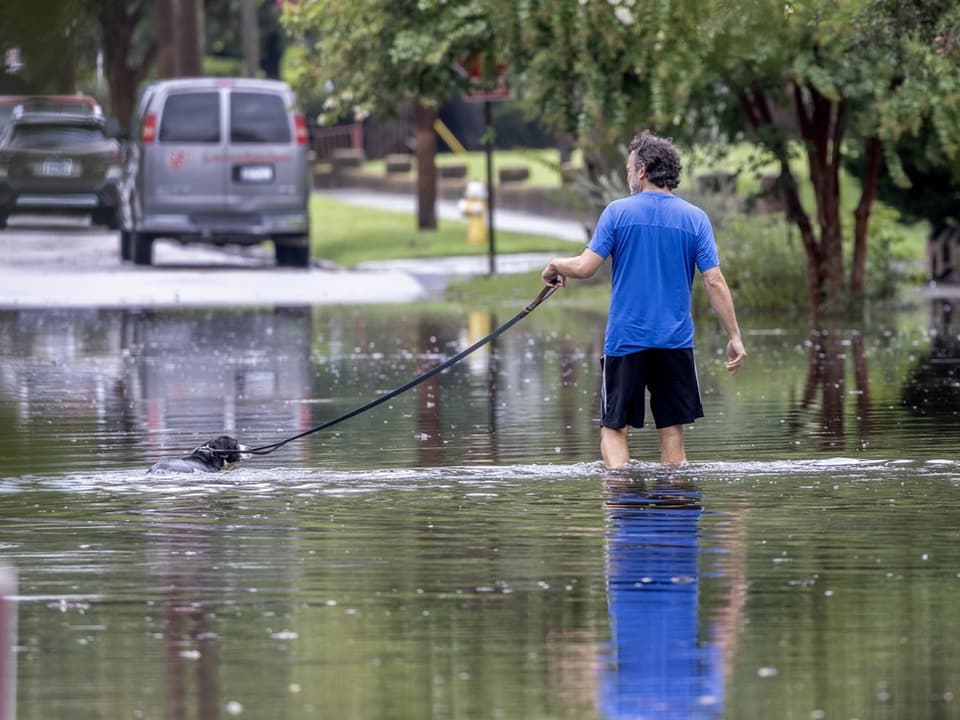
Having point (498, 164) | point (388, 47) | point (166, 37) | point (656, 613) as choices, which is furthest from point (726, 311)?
point (498, 164)

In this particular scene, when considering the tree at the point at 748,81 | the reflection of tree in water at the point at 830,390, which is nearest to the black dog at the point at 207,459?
the reflection of tree in water at the point at 830,390

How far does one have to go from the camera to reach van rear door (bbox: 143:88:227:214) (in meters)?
31.6

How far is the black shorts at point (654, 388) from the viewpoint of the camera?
1170 cm

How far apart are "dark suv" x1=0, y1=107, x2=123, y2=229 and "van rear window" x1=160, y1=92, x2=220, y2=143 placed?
14.8 feet

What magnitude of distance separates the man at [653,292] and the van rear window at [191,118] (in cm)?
2058

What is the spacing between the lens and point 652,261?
1155cm

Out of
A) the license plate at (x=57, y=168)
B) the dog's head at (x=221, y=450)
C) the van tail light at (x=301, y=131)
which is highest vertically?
the van tail light at (x=301, y=131)

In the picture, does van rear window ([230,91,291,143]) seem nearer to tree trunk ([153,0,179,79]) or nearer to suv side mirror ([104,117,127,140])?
suv side mirror ([104,117,127,140])

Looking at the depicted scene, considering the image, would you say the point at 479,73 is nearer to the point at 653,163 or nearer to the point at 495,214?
the point at 653,163

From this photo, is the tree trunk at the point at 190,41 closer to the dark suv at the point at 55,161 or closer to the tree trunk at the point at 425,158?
the dark suv at the point at 55,161

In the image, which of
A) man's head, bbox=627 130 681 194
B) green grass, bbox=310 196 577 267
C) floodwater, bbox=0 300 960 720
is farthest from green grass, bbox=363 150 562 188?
man's head, bbox=627 130 681 194

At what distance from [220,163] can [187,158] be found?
42cm

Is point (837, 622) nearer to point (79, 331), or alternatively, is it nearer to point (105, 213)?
point (79, 331)

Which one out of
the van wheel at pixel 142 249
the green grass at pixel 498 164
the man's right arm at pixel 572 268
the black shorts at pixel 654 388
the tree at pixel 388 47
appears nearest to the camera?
the man's right arm at pixel 572 268
